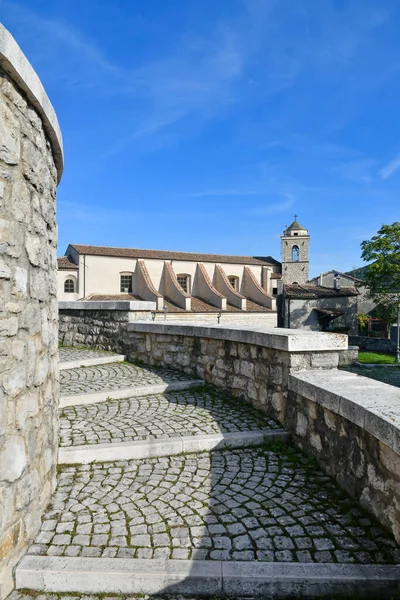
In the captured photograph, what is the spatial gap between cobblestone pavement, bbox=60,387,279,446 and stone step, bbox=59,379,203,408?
0.31ft

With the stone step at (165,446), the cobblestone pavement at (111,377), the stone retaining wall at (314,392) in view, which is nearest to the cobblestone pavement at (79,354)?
the cobblestone pavement at (111,377)

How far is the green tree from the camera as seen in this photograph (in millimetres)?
19891

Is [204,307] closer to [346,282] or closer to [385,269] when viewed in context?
[385,269]

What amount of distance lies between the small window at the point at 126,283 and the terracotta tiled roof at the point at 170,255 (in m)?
1.65

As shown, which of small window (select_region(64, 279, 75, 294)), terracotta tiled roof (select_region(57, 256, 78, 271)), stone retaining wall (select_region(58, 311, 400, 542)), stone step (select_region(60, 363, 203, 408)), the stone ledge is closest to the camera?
stone retaining wall (select_region(58, 311, 400, 542))

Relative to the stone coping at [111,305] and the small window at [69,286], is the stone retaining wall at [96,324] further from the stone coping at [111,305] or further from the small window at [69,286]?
the small window at [69,286]

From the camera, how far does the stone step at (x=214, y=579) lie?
1.95m

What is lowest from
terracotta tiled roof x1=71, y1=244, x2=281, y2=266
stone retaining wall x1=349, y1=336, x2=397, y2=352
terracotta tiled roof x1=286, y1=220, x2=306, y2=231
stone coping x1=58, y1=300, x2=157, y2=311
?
stone retaining wall x1=349, y1=336, x2=397, y2=352

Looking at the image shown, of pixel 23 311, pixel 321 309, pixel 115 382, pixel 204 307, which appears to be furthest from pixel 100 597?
pixel 321 309

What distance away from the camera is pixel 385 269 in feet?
64.4

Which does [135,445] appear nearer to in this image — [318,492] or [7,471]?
[7,471]

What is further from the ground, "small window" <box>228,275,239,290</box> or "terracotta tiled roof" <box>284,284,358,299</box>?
"small window" <box>228,275,239,290</box>

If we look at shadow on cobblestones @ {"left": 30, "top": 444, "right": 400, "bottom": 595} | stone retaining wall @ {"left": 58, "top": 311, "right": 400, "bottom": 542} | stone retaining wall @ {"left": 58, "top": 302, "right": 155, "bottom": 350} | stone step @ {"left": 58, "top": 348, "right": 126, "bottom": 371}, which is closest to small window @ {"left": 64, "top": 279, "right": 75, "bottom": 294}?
stone retaining wall @ {"left": 58, "top": 302, "right": 155, "bottom": 350}

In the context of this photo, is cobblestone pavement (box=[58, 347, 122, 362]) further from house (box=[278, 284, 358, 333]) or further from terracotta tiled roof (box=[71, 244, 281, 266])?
house (box=[278, 284, 358, 333])
